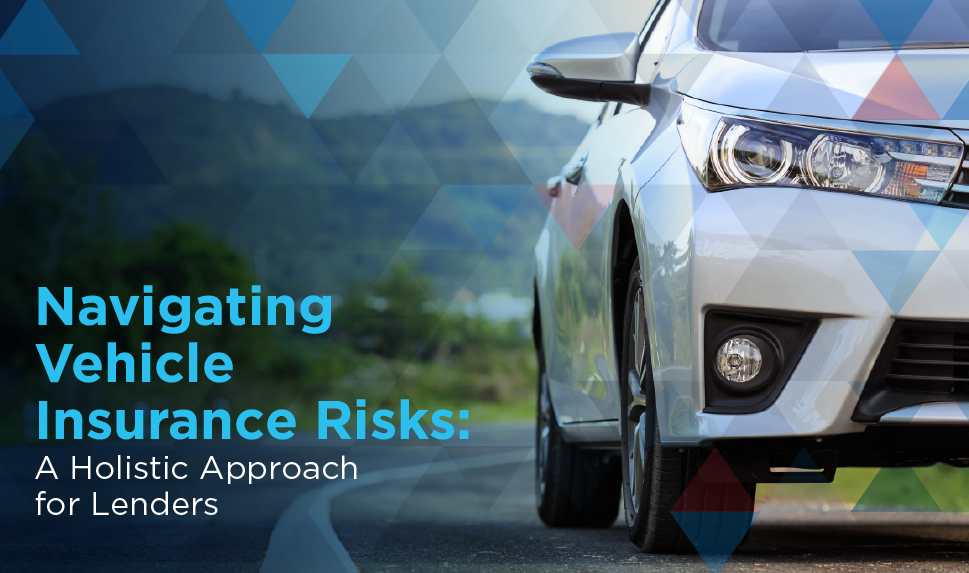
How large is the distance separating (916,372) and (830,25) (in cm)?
121

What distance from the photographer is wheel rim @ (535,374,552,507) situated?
228 inches

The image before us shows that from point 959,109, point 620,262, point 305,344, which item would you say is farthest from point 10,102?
point 305,344

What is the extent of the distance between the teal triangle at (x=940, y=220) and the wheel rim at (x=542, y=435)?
309cm

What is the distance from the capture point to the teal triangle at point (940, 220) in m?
2.77

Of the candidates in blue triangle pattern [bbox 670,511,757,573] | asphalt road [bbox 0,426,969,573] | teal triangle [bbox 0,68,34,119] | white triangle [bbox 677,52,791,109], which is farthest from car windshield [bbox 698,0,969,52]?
teal triangle [bbox 0,68,34,119]

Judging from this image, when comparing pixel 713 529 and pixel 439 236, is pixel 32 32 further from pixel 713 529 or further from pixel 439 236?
pixel 439 236

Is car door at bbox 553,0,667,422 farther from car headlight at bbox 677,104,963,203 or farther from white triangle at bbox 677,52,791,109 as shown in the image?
car headlight at bbox 677,104,963,203

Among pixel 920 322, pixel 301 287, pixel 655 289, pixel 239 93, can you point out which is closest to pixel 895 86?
pixel 920 322

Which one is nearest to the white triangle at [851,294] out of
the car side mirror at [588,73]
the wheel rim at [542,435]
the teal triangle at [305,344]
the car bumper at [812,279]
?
the car bumper at [812,279]

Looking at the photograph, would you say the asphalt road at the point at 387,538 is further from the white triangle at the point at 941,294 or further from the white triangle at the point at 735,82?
the white triangle at the point at 735,82

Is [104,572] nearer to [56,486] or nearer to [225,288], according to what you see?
[56,486]

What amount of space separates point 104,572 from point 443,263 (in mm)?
123574

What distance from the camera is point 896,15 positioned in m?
3.62

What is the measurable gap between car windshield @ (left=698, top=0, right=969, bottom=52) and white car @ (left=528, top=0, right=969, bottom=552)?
11 millimetres
